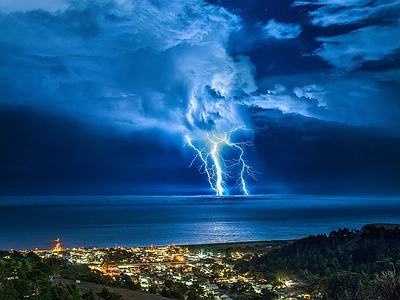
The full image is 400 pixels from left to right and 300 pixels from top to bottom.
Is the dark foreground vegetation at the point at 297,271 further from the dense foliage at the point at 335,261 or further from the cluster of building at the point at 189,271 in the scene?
the cluster of building at the point at 189,271

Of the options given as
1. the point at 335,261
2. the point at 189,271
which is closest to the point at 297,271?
the point at 335,261

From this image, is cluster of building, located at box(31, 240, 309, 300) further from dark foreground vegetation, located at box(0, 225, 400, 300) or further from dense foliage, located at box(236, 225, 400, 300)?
dense foliage, located at box(236, 225, 400, 300)

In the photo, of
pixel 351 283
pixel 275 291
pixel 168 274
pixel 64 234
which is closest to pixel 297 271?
pixel 275 291

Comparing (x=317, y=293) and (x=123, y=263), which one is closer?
(x=317, y=293)

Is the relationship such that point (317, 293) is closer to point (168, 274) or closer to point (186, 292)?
point (186, 292)

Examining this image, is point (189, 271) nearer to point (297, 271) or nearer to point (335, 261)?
point (297, 271)

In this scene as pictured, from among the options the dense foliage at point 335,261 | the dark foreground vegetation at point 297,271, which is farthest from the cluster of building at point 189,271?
the dense foliage at point 335,261

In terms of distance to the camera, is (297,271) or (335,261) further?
(297,271)
